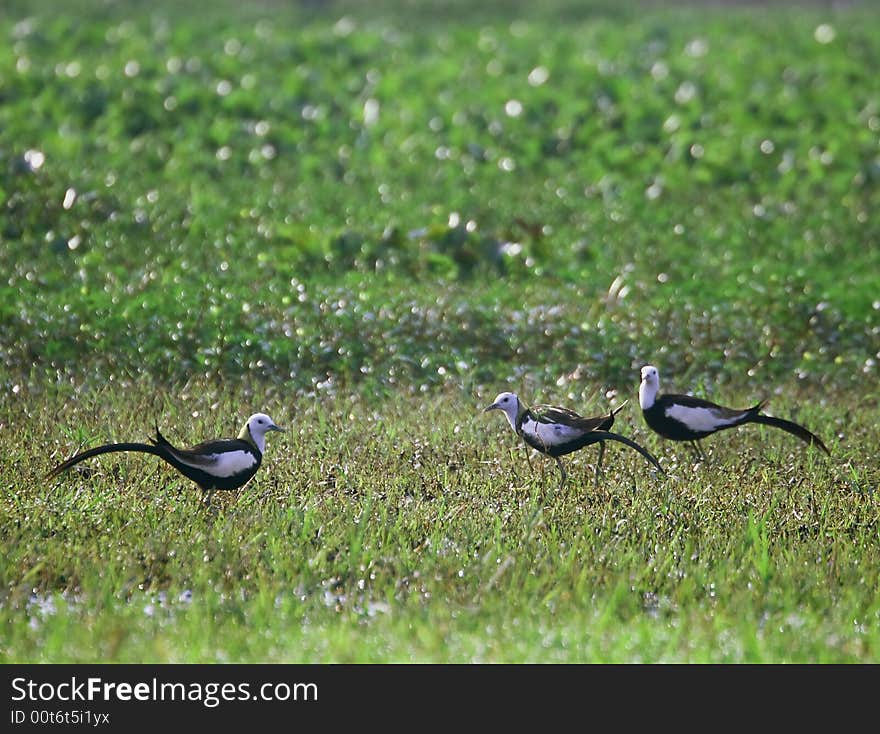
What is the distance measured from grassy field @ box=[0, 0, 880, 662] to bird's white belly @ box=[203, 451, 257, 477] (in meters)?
0.24

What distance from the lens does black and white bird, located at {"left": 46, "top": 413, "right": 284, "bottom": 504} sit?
22.7ft

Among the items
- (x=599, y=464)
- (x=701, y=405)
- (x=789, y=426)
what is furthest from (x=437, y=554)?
(x=789, y=426)

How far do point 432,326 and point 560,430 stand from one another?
322 centimetres

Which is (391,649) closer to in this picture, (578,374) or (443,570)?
(443,570)

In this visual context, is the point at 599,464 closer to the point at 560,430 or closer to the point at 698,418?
the point at 560,430

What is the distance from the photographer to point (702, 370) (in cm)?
1043

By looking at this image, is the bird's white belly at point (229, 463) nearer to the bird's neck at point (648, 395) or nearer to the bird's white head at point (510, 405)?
the bird's white head at point (510, 405)

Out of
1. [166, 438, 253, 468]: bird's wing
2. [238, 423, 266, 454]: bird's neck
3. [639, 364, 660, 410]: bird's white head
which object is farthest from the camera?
[639, 364, 660, 410]: bird's white head

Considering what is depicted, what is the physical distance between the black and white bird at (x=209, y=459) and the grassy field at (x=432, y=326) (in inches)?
8.2

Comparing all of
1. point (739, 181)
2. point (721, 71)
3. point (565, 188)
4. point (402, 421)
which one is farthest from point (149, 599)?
point (721, 71)

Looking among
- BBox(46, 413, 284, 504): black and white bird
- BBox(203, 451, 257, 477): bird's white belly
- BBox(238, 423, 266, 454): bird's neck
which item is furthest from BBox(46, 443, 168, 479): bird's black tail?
BBox(238, 423, 266, 454): bird's neck

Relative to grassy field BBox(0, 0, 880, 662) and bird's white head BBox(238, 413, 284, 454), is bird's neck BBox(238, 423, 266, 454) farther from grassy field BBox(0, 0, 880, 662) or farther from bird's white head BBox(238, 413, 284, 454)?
grassy field BBox(0, 0, 880, 662)

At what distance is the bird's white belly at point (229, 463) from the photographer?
7.00 m

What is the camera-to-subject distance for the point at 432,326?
10617 millimetres
